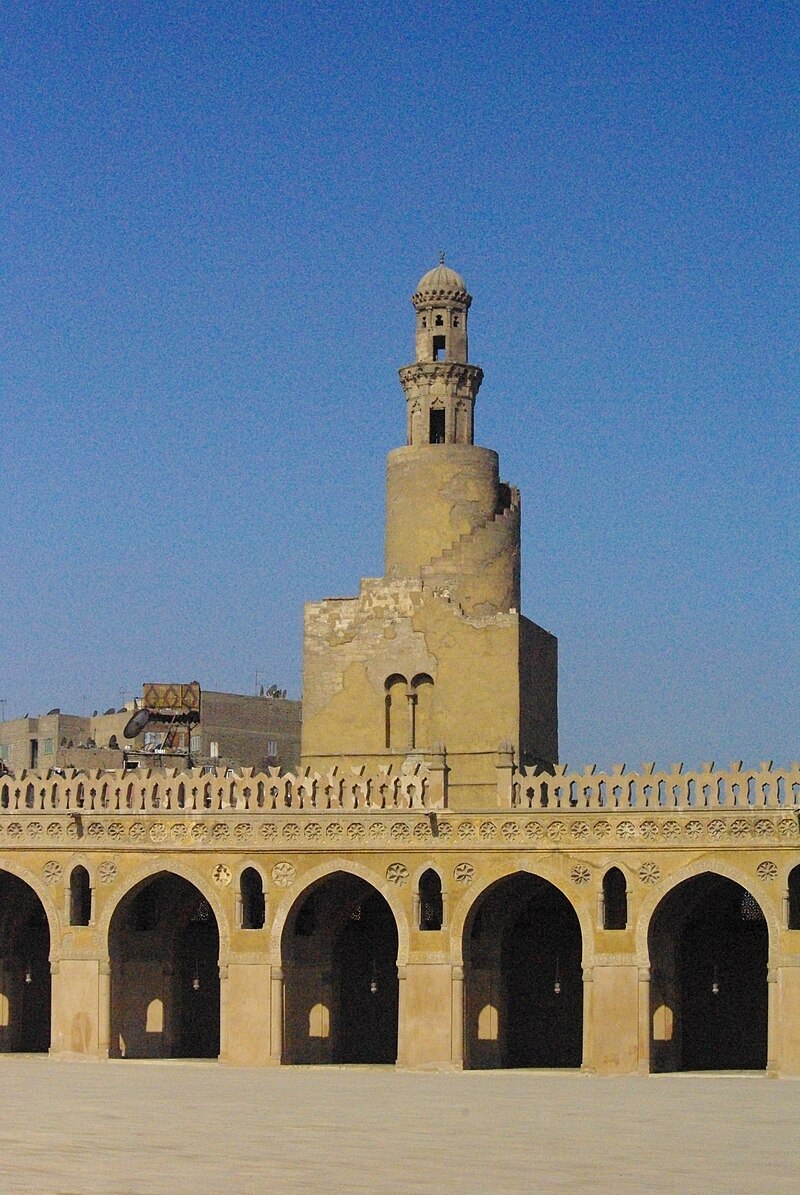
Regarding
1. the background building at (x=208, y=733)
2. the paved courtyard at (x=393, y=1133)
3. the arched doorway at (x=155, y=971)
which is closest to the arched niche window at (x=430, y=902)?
the paved courtyard at (x=393, y=1133)

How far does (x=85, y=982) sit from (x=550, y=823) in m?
8.37

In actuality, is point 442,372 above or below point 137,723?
above

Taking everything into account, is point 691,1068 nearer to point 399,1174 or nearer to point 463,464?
point 463,464

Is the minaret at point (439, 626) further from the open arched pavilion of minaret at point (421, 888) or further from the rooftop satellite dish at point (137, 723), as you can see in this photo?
the rooftop satellite dish at point (137, 723)

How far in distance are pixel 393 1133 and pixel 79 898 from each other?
49.7 ft

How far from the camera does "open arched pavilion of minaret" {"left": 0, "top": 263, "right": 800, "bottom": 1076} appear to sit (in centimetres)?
3362

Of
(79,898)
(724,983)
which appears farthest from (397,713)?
(724,983)

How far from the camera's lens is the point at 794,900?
33.3 metres

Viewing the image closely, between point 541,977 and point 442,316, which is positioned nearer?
point 541,977

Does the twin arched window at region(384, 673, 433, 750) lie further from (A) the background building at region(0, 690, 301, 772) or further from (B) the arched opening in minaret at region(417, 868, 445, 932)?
(A) the background building at region(0, 690, 301, 772)

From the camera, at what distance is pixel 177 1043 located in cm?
3791

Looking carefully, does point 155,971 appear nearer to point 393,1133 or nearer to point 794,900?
point 794,900

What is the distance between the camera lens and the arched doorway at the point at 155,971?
3662cm

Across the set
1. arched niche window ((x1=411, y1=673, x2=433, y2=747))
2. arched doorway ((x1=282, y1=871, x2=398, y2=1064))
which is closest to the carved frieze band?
arched doorway ((x1=282, y1=871, x2=398, y2=1064))
